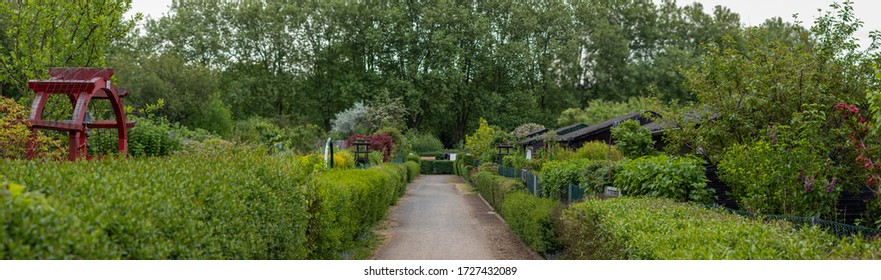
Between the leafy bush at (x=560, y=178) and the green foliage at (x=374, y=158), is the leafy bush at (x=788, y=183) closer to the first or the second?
the leafy bush at (x=560, y=178)

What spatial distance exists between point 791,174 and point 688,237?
3.38 metres

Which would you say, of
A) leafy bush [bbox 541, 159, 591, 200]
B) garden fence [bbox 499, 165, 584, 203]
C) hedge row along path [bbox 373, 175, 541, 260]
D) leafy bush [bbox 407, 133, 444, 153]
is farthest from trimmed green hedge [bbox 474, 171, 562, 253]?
leafy bush [bbox 407, 133, 444, 153]

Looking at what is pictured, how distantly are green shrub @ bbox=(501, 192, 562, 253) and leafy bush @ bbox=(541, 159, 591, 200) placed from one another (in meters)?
0.89

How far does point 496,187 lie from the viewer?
17.5m

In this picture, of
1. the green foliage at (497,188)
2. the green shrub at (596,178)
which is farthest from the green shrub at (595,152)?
the green shrub at (596,178)

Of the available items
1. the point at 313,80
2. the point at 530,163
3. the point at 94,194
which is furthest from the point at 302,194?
the point at 313,80

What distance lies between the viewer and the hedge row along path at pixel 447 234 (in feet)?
33.7

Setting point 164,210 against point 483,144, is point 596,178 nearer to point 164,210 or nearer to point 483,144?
point 164,210

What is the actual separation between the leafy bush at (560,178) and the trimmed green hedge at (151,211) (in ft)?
21.8

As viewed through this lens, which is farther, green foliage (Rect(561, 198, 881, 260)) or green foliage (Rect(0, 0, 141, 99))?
green foliage (Rect(0, 0, 141, 99))

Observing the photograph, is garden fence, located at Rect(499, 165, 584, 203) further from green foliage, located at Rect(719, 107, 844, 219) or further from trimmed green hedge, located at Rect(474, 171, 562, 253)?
green foliage, located at Rect(719, 107, 844, 219)

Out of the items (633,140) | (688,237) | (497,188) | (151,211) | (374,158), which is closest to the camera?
(151,211)

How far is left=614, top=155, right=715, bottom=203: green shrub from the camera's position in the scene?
841 cm

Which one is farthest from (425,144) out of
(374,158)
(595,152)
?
(595,152)
